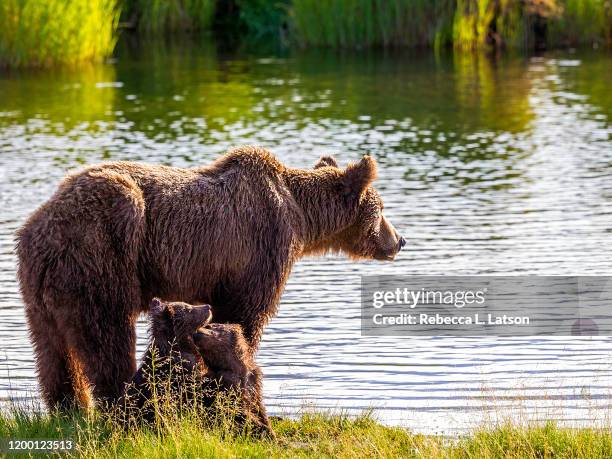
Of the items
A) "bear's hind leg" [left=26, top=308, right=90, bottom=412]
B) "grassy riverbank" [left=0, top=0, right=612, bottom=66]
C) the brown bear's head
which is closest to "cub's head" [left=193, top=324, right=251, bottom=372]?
"bear's hind leg" [left=26, top=308, right=90, bottom=412]

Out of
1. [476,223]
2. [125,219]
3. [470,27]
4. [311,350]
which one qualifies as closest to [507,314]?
[311,350]

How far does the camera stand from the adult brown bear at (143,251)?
25.1ft

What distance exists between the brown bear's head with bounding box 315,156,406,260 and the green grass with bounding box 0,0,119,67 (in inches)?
815

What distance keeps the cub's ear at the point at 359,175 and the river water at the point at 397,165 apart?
1490mm

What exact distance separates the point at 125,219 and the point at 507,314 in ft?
16.1

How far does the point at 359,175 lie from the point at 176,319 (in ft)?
6.66

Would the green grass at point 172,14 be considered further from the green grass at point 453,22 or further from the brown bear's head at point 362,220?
the brown bear's head at point 362,220

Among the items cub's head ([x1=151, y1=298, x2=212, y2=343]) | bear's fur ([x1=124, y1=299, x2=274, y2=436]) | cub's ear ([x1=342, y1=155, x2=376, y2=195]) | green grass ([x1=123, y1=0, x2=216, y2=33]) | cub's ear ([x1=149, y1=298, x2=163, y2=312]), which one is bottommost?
green grass ([x1=123, y1=0, x2=216, y2=33])

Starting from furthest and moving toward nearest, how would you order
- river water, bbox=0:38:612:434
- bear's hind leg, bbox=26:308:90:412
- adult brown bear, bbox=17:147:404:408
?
river water, bbox=0:38:612:434, bear's hind leg, bbox=26:308:90:412, adult brown bear, bbox=17:147:404:408

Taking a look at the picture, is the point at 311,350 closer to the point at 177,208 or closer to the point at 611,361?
the point at 611,361

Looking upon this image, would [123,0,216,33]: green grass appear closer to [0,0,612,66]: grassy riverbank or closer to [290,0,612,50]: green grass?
[0,0,612,66]: grassy riverbank

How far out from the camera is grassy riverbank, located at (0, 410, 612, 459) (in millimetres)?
7168

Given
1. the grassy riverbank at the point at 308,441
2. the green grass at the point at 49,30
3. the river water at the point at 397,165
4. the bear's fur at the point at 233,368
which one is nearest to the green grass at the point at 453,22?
the river water at the point at 397,165

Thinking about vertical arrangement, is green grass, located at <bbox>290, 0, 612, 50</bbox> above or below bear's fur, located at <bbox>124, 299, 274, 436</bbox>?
below
